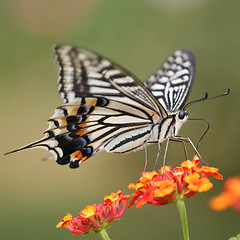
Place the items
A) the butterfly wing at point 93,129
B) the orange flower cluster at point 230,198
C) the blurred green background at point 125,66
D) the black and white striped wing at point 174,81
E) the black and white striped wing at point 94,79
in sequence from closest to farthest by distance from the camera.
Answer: the orange flower cluster at point 230,198 < the black and white striped wing at point 94,79 < the butterfly wing at point 93,129 < the black and white striped wing at point 174,81 < the blurred green background at point 125,66

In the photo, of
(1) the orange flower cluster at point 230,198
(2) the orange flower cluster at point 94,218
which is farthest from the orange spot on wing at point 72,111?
(1) the orange flower cluster at point 230,198

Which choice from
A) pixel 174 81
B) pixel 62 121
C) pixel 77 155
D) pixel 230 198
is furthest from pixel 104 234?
pixel 174 81

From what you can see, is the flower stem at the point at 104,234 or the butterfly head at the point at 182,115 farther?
the butterfly head at the point at 182,115

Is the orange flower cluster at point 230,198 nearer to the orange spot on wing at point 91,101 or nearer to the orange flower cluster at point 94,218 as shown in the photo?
the orange flower cluster at point 94,218

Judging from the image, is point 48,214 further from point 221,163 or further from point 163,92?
point 163,92

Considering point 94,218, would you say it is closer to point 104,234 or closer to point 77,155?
point 104,234

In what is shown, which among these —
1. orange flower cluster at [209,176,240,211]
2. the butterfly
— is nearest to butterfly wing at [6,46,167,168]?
the butterfly
